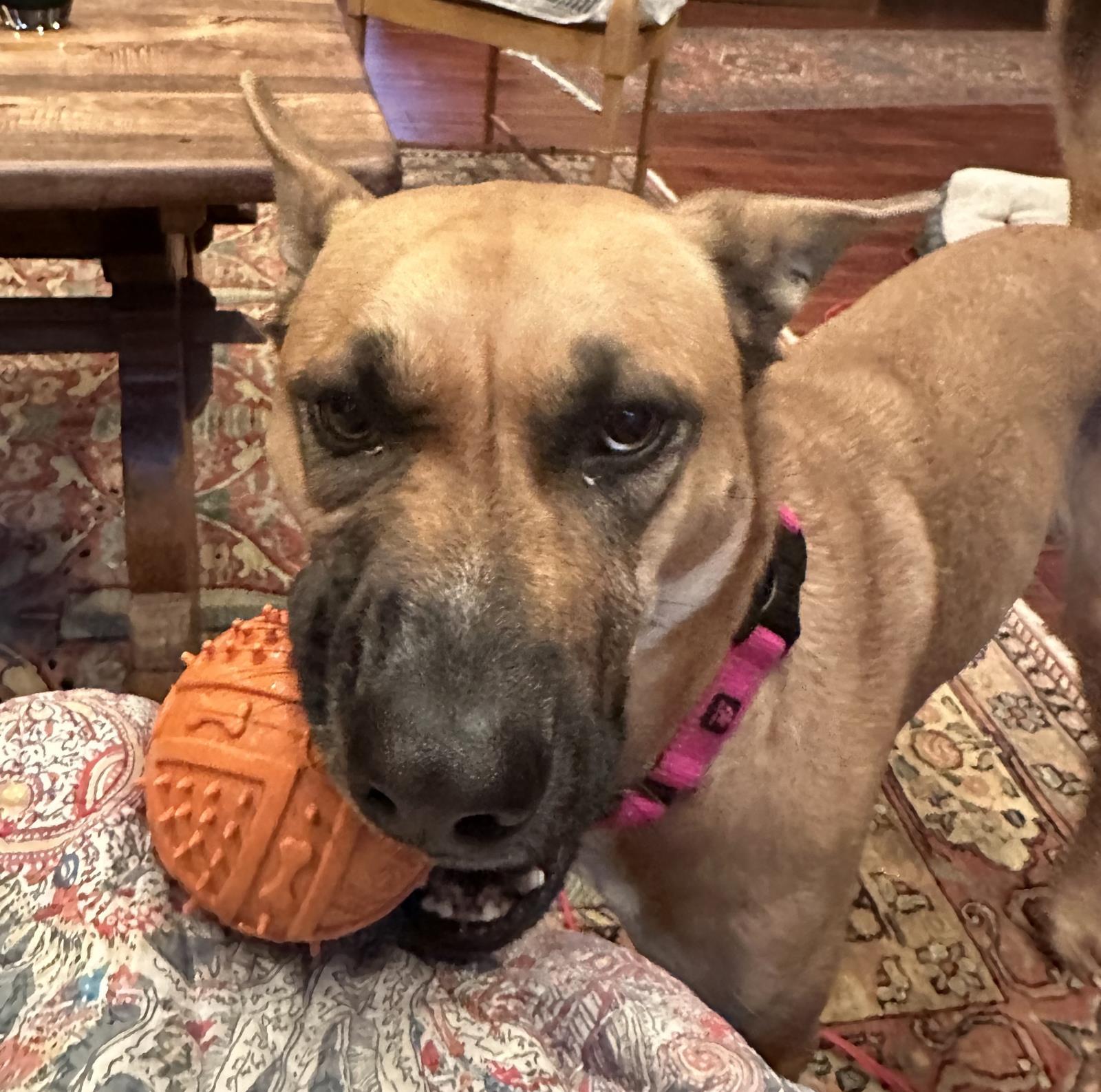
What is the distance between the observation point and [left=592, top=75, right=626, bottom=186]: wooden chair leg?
3248 millimetres

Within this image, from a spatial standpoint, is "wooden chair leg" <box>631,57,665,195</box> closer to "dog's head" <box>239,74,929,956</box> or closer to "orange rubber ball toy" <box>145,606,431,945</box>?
"dog's head" <box>239,74,929,956</box>

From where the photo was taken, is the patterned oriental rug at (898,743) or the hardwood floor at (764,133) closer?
the patterned oriental rug at (898,743)

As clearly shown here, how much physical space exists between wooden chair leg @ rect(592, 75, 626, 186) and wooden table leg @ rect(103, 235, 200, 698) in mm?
1749

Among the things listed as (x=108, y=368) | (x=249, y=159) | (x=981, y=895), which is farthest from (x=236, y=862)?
(x=108, y=368)

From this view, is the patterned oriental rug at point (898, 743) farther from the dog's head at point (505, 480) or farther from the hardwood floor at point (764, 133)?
the hardwood floor at point (764, 133)

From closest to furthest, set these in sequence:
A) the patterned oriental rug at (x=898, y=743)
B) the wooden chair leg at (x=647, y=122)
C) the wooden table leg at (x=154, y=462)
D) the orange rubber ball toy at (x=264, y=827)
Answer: the orange rubber ball toy at (x=264, y=827)
the patterned oriental rug at (x=898, y=743)
the wooden table leg at (x=154, y=462)
the wooden chair leg at (x=647, y=122)

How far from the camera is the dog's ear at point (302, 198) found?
1173 millimetres

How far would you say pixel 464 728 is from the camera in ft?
2.52

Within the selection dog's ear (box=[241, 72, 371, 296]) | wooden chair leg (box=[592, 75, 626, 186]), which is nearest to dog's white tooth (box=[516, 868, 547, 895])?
dog's ear (box=[241, 72, 371, 296])

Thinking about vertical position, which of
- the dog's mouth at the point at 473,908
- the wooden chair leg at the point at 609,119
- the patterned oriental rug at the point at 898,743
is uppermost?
the dog's mouth at the point at 473,908

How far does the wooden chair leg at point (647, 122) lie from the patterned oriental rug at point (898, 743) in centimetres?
165

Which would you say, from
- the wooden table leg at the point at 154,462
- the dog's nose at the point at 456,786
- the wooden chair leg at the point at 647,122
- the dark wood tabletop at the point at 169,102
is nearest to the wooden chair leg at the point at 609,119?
the wooden chair leg at the point at 647,122

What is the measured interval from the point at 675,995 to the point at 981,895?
3.37 ft

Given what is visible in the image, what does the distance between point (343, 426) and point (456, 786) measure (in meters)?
0.41
